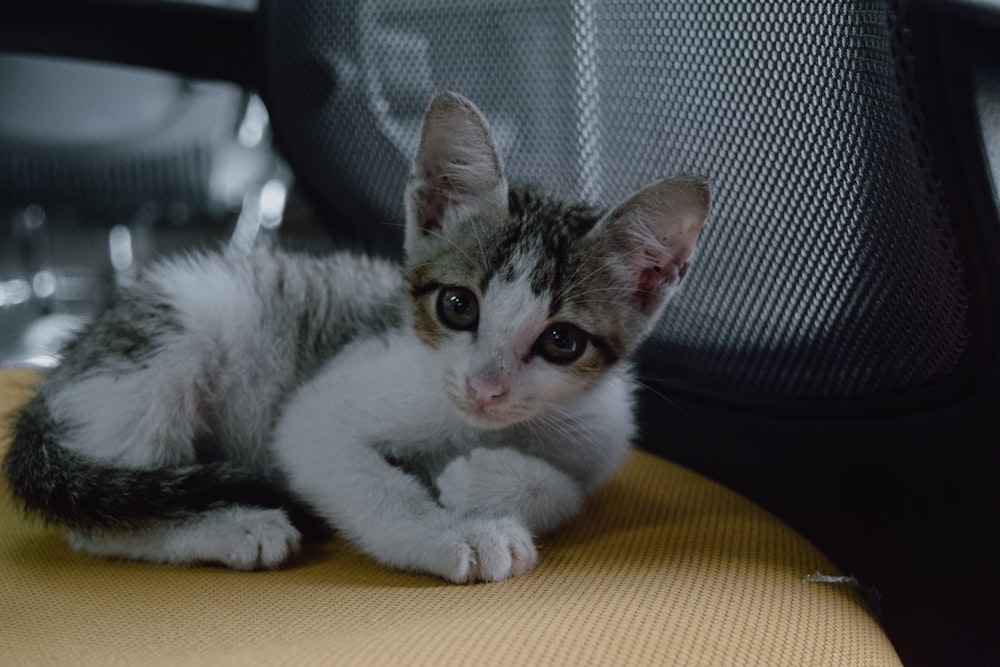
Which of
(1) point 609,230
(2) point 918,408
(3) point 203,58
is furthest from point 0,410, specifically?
(2) point 918,408

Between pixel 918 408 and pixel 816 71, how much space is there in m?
0.38

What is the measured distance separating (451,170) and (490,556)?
525mm

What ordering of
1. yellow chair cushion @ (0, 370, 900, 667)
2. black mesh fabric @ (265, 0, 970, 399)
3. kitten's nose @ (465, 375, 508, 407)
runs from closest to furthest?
yellow chair cushion @ (0, 370, 900, 667), black mesh fabric @ (265, 0, 970, 399), kitten's nose @ (465, 375, 508, 407)

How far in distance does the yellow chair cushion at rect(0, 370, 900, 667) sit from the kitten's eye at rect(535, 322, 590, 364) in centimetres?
21

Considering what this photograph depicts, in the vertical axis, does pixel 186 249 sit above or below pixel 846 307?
below

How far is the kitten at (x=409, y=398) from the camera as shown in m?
1.03

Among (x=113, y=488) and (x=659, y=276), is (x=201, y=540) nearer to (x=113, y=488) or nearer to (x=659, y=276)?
(x=113, y=488)

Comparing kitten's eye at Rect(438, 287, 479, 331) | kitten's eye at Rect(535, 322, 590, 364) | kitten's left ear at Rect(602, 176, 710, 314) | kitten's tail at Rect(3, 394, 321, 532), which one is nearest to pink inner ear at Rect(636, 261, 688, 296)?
kitten's left ear at Rect(602, 176, 710, 314)

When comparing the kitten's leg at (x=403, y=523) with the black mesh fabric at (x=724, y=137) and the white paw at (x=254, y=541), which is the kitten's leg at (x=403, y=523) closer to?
the white paw at (x=254, y=541)

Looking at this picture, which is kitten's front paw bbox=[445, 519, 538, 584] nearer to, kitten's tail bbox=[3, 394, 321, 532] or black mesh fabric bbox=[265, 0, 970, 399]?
kitten's tail bbox=[3, 394, 321, 532]

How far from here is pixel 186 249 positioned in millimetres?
1479

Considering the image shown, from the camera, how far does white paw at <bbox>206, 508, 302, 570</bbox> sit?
99 cm

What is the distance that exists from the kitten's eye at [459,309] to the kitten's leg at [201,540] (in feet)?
1.03

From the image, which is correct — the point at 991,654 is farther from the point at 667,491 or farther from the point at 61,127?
the point at 61,127
